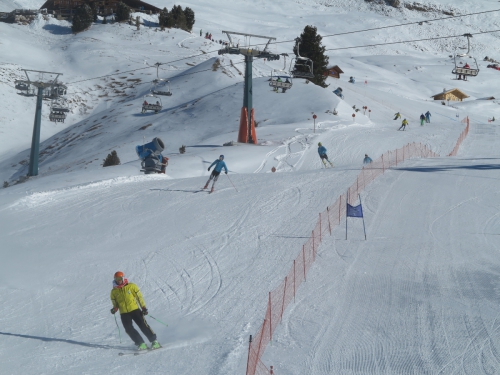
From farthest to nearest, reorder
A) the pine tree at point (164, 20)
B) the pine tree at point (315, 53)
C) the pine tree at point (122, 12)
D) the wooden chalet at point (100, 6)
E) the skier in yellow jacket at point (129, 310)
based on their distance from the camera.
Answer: the wooden chalet at point (100, 6)
the pine tree at point (122, 12)
the pine tree at point (164, 20)
the pine tree at point (315, 53)
the skier in yellow jacket at point (129, 310)

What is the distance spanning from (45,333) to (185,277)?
351 centimetres

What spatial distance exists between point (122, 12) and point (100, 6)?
27.6 ft

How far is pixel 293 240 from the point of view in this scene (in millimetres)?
15734

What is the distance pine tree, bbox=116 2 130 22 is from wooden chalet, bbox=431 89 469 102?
144ft

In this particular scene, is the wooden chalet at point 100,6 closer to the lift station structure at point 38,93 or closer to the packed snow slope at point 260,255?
the packed snow slope at point 260,255

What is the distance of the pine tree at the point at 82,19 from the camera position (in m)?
89.4

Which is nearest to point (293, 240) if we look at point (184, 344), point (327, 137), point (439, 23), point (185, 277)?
point (185, 277)

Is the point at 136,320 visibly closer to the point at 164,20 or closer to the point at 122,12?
the point at 164,20

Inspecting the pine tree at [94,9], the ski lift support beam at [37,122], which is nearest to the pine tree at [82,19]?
the pine tree at [94,9]

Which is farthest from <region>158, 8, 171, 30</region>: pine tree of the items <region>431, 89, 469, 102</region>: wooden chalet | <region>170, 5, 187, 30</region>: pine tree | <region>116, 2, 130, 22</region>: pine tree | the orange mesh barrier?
the orange mesh barrier

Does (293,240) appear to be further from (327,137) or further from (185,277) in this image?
(327,137)

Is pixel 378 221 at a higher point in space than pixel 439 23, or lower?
lower

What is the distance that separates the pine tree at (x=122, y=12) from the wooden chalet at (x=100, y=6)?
160 inches

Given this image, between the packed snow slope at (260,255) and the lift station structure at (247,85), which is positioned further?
the lift station structure at (247,85)
